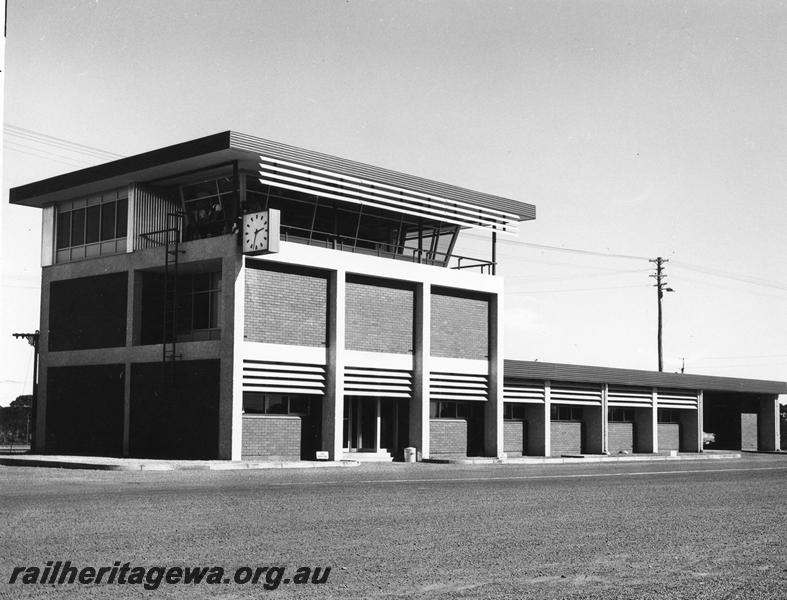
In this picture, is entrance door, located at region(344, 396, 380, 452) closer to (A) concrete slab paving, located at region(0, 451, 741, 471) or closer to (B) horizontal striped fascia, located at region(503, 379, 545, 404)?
(A) concrete slab paving, located at region(0, 451, 741, 471)

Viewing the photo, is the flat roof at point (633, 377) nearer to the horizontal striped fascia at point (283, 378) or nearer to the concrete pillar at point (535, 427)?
the concrete pillar at point (535, 427)

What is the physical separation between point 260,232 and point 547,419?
19151 millimetres

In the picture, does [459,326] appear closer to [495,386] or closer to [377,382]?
[495,386]

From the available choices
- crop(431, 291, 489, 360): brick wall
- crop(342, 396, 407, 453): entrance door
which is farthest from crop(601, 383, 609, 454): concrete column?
crop(342, 396, 407, 453): entrance door

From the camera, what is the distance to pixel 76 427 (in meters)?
37.0

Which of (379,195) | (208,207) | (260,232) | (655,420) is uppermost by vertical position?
(379,195)

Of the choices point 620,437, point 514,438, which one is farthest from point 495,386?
point 620,437

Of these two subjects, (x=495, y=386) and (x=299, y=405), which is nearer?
(x=299, y=405)

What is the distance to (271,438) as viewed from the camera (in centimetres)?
3297

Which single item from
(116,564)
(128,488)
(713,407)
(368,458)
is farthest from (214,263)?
(713,407)

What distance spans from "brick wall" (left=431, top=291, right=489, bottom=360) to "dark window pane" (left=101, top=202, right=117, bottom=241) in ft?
40.0

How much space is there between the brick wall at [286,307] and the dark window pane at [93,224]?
845 cm

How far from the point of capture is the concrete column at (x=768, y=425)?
60.8 m

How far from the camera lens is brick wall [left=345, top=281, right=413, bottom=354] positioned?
35.5 metres
